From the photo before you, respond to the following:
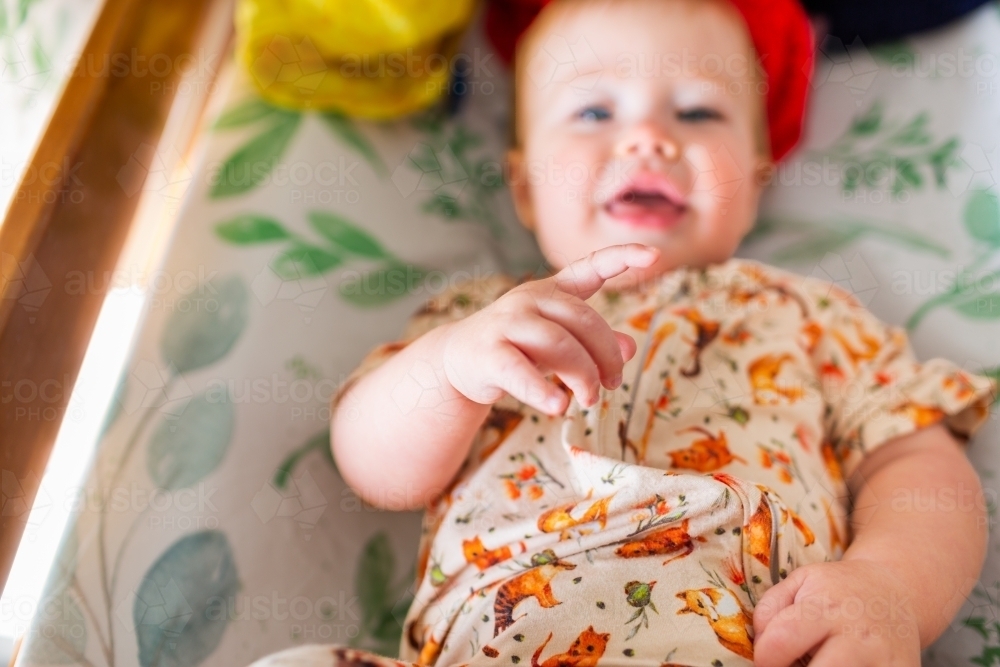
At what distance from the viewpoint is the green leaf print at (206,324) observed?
771mm

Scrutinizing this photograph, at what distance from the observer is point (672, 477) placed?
0.61 metres

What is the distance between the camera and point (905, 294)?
2.98 ft

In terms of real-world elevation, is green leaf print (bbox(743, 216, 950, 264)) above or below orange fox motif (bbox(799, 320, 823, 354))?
above

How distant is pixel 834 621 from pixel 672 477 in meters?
0.14

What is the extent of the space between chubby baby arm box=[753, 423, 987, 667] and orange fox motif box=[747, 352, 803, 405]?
0.10 meters

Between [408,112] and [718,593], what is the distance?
66 centimetres

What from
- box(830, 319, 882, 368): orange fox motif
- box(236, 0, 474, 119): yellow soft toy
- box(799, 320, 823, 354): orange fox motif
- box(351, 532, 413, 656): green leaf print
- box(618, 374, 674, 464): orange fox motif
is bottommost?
box(351, 532, 413, 656): green leaf print

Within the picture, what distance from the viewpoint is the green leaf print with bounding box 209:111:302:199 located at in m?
0.88

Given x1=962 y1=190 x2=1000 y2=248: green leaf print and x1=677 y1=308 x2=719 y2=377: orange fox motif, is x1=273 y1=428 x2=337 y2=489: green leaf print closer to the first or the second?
x1=677 y1=308 x2=719 y2=377: orange fox motif

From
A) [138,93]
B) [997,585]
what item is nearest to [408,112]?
[138,93]

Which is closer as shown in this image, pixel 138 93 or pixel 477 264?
pixel 138 93

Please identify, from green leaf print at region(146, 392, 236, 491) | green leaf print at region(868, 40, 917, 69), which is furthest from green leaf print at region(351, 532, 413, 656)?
green leaf print at region(868, 40, 917, 69)

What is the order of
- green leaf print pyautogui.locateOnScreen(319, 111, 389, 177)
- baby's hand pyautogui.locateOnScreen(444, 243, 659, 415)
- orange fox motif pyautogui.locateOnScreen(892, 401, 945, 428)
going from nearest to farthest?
baby's hand pyautogui.locateOnScreen(444, 243, 659, 415) → orange fox motif pyautogui.locateOnScreen(892, 401, 945, 428) → green leaf print pyautogui.locateOnScreen(319, 111, 389, 177)

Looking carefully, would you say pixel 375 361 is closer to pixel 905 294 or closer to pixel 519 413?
pixel 519 413
